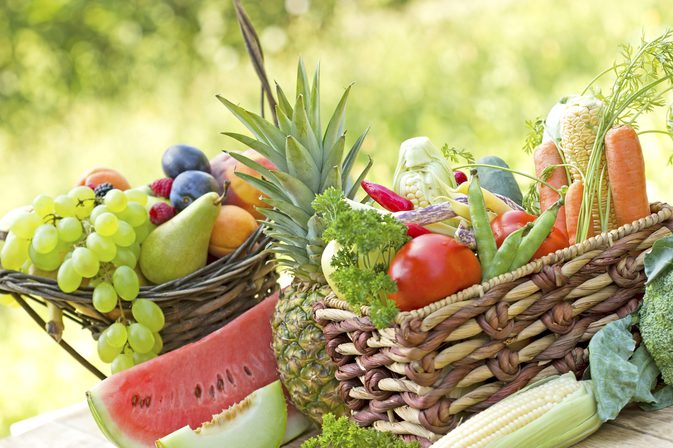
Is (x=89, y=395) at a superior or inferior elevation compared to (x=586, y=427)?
superior

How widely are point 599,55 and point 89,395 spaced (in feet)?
11.2

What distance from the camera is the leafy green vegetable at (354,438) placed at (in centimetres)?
123

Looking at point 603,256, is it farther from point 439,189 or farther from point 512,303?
point 439,189

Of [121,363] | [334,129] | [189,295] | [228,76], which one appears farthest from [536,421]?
[228,76]

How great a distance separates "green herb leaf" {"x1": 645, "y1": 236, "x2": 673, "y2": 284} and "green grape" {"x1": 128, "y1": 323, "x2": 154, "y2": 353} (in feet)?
3.42

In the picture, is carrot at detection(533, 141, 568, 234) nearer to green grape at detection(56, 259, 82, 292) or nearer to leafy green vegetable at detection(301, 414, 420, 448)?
leafy green vegetable at detection(301, 414, 420, 448)

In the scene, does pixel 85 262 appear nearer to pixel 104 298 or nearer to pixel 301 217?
pixel 104 298

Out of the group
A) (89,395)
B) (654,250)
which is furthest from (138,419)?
(654,250)

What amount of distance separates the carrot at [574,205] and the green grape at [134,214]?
95cm

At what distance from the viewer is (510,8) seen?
462 cm

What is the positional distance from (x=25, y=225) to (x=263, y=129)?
2.04ft

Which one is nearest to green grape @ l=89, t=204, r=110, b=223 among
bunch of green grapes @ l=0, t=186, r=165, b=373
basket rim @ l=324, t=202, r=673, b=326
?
bunch of green grapes @ l=0, t=186, r=165, b=373

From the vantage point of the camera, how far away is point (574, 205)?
4.63 feet

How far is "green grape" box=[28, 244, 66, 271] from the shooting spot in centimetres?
171
